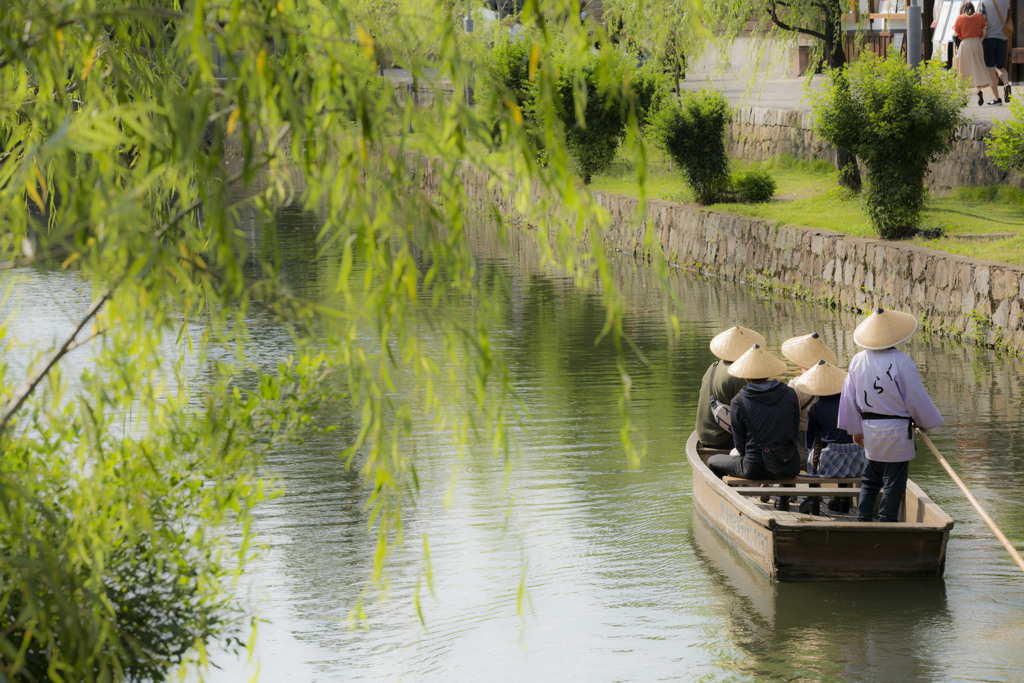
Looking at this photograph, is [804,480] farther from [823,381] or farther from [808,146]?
[808,146]

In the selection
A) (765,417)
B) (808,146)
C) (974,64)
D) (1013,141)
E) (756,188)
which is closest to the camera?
(765,417)

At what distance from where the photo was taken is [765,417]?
834 centimetres

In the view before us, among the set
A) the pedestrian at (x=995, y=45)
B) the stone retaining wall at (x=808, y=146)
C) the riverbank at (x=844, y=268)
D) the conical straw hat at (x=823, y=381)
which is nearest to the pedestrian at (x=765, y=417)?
the conical straw hat at (x=823, y=381)

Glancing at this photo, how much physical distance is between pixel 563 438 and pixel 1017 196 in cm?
1000

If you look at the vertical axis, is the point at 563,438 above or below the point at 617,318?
below

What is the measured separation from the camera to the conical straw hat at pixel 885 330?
7500 millimetres

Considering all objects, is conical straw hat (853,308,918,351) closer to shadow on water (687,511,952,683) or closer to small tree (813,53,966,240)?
shadow on water (687,511,952,683)

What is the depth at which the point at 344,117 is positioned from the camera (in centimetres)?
344

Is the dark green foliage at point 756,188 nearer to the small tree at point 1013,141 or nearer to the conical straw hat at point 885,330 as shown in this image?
the small tree at point 1013,141

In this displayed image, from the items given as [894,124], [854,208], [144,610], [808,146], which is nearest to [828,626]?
[144,610]

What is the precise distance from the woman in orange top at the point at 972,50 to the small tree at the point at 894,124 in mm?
4693

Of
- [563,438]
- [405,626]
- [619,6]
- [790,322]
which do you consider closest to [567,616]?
[405,626]

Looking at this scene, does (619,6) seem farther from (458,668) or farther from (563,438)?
(458,668)

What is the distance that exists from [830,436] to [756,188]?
14343 mm
